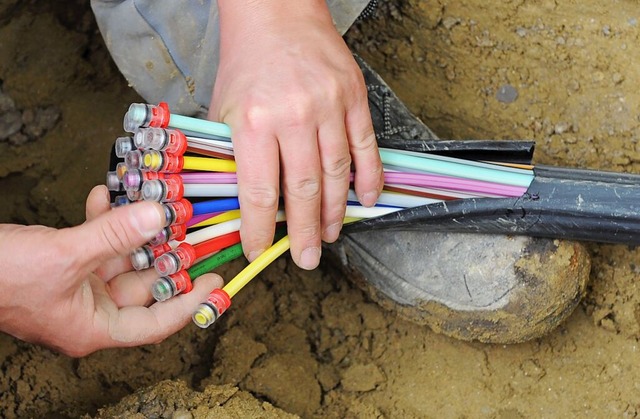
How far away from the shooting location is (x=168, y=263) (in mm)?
1227

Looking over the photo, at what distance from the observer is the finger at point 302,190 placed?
1.19 m

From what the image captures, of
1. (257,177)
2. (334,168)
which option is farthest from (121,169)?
(334,168)

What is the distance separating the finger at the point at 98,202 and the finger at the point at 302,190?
0.98 ft

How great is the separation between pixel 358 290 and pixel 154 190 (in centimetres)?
62

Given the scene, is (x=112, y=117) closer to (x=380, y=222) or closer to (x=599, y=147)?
(x=380, y=222)

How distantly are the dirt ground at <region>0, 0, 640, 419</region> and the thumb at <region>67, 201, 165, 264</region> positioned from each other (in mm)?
328

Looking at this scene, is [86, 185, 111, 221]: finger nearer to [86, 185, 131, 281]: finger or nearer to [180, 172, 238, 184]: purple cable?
[86, 185, 131, 281]: finger

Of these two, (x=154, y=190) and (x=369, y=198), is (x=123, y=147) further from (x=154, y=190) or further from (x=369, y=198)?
(x=369, y=198)

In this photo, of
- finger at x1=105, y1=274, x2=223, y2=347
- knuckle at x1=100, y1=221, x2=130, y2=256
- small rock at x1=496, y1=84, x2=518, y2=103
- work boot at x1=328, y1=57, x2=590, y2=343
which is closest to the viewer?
knuckle at x1=100, y1=221, x2=130, y2=256

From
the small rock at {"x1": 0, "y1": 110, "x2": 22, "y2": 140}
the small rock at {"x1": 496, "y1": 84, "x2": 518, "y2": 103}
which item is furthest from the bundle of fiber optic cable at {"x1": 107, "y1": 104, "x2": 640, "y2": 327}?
the small rock at {"x1": 0, "y1": 110, "x2": 22, "y2": 140}

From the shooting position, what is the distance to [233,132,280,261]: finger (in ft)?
3.90

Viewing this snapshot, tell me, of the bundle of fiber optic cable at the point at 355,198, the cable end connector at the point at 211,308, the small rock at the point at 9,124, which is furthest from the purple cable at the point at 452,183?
the small rock at the point at 9,124

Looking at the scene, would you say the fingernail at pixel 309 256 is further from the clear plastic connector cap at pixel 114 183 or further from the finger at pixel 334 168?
the clear plastic connector cap at pixel 114 183

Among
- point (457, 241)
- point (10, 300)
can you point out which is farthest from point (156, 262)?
point (457, 241)
